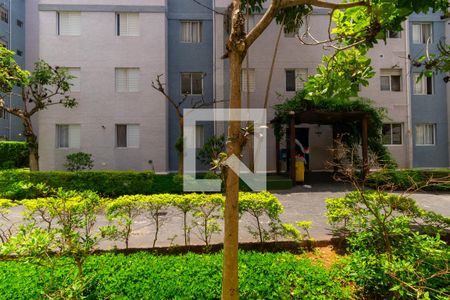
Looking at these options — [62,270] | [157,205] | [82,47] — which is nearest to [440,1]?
[157,205]

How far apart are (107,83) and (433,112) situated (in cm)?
1774

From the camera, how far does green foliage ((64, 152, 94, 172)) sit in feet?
41.6

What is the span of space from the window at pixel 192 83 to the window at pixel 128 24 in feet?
10.7

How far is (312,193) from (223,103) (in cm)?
660

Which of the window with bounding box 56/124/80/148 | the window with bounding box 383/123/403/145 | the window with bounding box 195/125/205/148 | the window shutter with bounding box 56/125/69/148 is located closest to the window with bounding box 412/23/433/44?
the window with bounding box 383/123/403/145

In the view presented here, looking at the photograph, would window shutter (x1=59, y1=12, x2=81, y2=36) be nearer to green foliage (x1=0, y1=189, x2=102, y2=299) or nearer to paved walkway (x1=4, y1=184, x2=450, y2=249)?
paved walkway (x1=4, y1=184, x2=450, y2=249)

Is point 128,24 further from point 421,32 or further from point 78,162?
point 421,32

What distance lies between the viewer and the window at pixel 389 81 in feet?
49.1

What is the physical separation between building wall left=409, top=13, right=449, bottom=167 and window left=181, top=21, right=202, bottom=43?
11.9 metres

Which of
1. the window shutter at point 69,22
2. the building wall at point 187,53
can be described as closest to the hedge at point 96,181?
the building wall at point 187,53

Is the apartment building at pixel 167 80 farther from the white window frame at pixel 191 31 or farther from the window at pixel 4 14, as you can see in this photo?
the window at pixel 4 14

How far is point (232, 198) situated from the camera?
7.27ft

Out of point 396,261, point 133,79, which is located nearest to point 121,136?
Result: point 133,79

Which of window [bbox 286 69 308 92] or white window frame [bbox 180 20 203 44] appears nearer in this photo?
window [bbox 286 69 308 92]
